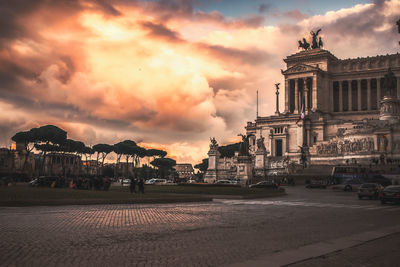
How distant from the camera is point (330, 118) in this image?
119 metres

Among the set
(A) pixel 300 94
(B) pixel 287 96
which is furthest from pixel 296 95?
(B) pixel 287 96

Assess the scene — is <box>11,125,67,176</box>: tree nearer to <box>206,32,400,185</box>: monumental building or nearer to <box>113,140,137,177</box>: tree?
<box>113,140,137,177</box>: tree

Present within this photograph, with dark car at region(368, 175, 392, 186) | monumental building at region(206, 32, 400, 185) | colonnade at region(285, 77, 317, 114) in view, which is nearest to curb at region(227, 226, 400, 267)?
dark car at region(368, 175, 392, 186)

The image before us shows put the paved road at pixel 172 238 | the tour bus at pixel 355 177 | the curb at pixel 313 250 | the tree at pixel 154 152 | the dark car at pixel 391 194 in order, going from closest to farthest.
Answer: the curb at pixel 313 250
the paved road at pixel 172 238
the dark car at pixel 391 194
the tour bus at pixel 355 177
the tree at pixel 154 152

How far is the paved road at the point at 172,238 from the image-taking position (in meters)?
10.5

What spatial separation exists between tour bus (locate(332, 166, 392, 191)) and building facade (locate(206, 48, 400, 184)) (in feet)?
35.8

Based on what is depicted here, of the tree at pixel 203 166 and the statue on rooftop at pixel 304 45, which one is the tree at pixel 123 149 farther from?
the statue on rooftop at pixel 304 45

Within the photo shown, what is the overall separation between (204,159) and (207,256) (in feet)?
593

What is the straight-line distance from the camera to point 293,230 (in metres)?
16.3

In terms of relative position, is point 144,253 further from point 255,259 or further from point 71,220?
point 71,220

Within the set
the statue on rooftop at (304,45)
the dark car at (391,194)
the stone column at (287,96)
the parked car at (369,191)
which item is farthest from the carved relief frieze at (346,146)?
the dark car at (391,194)

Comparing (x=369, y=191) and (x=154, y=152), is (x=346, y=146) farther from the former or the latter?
(x=154, y=152)

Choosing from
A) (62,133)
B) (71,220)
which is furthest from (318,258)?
(62,133)

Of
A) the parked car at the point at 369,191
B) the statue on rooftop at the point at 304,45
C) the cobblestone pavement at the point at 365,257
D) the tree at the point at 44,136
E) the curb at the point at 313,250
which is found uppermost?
the statue on rooftop at the point at 304,45
